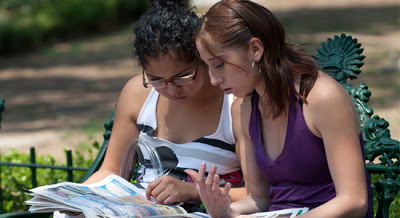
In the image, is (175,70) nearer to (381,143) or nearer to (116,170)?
(116,170)

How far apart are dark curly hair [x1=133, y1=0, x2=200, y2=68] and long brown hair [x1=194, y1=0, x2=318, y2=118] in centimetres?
27

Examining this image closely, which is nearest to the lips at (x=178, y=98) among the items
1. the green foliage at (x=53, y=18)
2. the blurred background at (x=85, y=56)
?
the blurred background at (x=85, y=56)

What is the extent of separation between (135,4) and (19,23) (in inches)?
120

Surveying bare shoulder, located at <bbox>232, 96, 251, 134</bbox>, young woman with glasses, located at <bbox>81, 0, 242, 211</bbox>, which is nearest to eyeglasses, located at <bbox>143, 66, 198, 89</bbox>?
young woman with glasses, located at <bbox>81, 0, 242, 211</bbox>

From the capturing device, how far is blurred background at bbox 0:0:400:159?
750 cm

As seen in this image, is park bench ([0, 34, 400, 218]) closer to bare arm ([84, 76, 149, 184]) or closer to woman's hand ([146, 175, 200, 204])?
bare arm ([84, 76, 149, 184])

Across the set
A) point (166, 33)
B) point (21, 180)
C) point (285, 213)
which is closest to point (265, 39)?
point (166, 33)

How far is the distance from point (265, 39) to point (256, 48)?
0.05 m

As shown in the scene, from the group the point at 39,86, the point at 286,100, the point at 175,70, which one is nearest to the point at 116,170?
the point at 175,70

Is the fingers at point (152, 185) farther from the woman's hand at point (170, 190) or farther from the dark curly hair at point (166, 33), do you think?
the dark curly hair at point (166, 33)

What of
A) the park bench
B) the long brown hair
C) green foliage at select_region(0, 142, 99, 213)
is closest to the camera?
the long brown hair

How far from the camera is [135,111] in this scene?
114 inches

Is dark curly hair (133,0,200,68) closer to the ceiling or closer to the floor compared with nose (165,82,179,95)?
closer to the ceiling

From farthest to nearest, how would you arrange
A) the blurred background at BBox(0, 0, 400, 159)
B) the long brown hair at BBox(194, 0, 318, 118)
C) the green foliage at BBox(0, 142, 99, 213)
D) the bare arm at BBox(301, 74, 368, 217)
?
the blurred background at BBox(0, 0, 400, 159), the green foliage at BBox(0, 142, 99, 213), the long brown hair at BBox(194, 0, 318, 118), the bare arm at BBox(301, 74, 368, 217)
